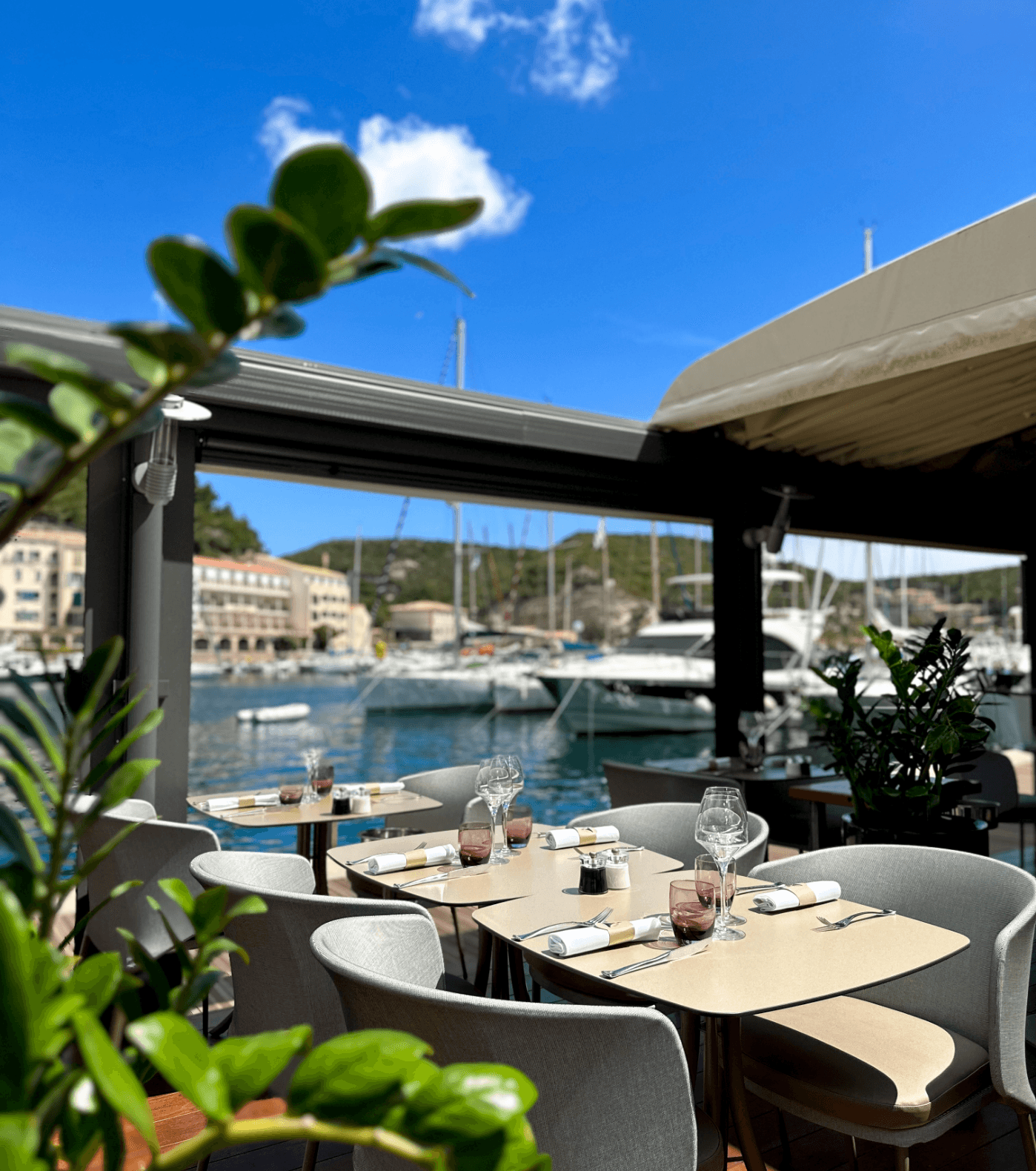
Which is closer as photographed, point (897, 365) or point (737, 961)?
point (737, 961)

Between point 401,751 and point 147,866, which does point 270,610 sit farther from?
point 147,866

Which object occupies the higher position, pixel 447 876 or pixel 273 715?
pixel 447 876

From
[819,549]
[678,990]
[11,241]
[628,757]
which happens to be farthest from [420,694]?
[678,990]

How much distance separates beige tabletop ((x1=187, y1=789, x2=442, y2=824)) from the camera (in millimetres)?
2945

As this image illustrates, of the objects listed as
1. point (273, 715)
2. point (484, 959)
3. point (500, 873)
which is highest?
point (500, 873)

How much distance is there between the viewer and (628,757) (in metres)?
13.3

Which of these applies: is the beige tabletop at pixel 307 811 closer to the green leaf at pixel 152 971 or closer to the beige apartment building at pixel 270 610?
the green leaf at pixel 152 971

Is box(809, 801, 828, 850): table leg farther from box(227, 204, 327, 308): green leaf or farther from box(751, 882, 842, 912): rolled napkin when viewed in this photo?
box(227, 204, 327, 308): green leaf

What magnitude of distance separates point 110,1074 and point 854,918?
1.80 metres

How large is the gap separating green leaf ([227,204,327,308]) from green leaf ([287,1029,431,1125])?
42cm

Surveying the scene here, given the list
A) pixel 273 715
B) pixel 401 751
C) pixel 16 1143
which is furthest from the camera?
pixel 273 715

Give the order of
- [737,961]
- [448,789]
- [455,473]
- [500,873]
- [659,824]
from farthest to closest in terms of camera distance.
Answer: [455,473]
[448,789]
[659,824]
[500,873]
[737,961]

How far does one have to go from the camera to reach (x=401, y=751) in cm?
1648

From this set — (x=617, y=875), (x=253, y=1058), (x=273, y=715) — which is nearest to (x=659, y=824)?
(x=617, y=875)
